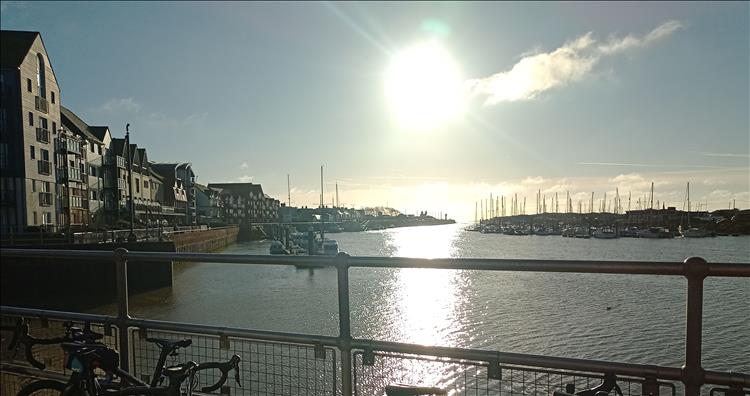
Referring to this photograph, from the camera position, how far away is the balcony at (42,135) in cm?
4125

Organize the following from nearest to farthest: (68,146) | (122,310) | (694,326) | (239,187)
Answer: (694,326) < (122,310) < (68,146) < (239,187)

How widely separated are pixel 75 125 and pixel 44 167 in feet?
38.4

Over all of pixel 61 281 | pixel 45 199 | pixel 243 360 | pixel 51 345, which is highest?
pixel 45 199

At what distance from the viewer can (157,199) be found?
77938 millimetres

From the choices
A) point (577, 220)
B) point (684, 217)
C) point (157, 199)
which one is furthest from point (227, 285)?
point (577, 220)

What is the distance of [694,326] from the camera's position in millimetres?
2422

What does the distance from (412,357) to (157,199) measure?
268 feet

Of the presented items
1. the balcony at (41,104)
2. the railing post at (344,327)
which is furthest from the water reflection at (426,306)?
the balcony at (41,104)

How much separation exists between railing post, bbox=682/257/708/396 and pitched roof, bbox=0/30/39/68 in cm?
4736

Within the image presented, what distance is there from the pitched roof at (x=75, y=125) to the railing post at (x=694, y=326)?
58120 mm

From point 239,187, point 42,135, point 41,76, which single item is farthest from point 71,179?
point 239,187

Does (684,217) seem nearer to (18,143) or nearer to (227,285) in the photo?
(227,285)

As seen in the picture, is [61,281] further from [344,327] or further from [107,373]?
[344,327]

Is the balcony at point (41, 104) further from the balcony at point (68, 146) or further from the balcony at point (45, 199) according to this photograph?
the balcony at point (45, 199)
